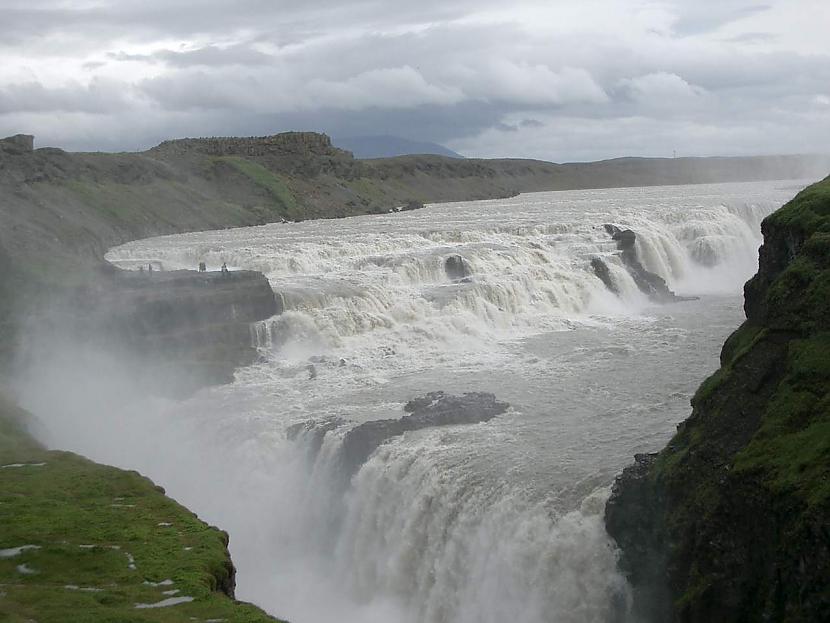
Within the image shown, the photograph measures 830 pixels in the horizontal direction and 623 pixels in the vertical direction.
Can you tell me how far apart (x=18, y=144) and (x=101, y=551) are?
212 feet

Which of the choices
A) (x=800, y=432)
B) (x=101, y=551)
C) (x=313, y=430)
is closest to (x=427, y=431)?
(x=313, y=430)

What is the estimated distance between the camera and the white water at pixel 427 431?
1642cm

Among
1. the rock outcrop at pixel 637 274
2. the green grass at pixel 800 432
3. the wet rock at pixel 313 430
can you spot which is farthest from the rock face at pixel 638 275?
the green grass at pixel 800 432

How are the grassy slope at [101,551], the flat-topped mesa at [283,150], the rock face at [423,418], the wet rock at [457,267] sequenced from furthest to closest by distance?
the flat-topped mesa at [283,150]
the wet rock at [457,267]
the rock face at [423,418]
the grassy slope at [101,551]

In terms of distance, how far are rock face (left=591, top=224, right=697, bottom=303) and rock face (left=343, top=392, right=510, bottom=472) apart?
1751 cm

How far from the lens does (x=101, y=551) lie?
13.6 meters

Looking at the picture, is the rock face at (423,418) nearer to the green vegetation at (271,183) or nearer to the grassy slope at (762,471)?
the grassy slope at (762,471)

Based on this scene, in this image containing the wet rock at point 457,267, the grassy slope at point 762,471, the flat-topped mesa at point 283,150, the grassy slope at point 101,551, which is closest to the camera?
the grassy slope at point 762,471

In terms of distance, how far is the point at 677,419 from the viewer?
20.2 meters

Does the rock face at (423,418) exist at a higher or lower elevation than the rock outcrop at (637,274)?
lower

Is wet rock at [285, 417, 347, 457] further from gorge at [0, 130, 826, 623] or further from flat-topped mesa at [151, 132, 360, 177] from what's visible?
flat-topped mesa at [151, 132, 360, 177]

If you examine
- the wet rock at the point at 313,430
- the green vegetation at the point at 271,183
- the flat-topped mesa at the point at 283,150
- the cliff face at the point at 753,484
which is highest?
the flat-topped mesa at the point at 283,150

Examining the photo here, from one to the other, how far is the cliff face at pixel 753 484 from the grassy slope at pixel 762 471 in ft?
0.06

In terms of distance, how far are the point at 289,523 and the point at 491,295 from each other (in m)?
15.8
